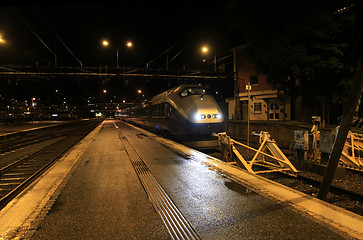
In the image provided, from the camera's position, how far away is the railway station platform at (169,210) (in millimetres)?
2932

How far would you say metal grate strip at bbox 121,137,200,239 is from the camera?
2.97m

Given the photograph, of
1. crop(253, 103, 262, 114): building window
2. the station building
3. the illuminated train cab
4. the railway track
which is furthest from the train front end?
crop(253, 103, 262, 114): building window

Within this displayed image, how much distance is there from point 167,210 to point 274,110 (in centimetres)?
2379

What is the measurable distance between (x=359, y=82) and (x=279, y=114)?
2204 centimetres

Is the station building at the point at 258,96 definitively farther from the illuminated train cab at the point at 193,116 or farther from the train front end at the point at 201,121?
the train front end at the point at 201,121

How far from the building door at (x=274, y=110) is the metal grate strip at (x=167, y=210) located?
72.2 ft

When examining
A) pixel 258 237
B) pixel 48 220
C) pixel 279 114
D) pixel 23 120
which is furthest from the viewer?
pixel 23 120

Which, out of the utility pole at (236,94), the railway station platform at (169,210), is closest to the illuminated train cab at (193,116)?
the railway station platform at (169,210)

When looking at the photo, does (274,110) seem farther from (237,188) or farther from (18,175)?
(18,175)

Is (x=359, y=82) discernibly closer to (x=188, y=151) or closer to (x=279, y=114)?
(x=188, y=151)

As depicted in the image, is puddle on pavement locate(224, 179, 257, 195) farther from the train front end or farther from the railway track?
the train front end

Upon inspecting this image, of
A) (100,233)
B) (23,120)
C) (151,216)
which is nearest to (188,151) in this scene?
(151,216)

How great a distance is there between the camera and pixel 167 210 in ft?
11.9

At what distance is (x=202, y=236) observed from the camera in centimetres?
287
